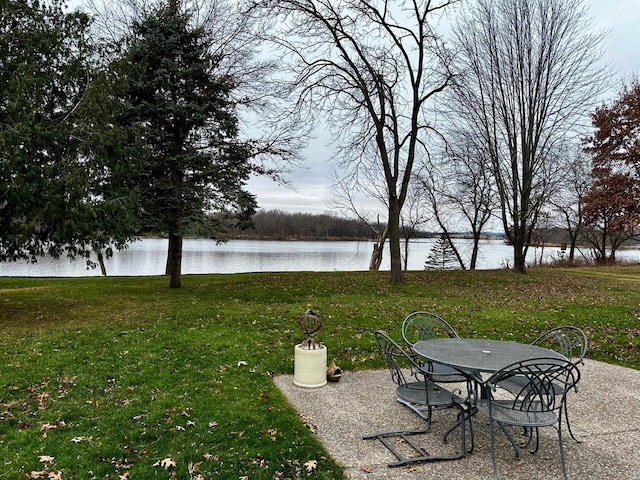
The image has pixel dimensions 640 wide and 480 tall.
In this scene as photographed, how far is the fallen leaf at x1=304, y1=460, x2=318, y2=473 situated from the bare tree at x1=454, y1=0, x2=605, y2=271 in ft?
47.2

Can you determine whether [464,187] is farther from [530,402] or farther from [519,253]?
[530,402]

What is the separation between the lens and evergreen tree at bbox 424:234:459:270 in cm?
2708

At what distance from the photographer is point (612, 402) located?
14.2 ft

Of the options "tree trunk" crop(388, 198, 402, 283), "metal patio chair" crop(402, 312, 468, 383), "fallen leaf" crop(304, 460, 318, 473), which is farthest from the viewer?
"tree trunk" crop(388, 198, 402, 283)

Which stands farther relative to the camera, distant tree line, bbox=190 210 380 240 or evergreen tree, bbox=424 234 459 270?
distant tree line, bbox=190 210 380 240

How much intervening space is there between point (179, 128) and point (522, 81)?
12202 millimetres

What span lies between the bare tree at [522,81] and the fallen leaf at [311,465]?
1439 centimetres

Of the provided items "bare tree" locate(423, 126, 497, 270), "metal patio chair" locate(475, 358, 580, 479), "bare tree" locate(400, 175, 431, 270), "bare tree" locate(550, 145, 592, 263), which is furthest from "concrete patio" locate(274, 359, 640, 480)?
"bare tree" locate(400, 175, 431, 270)

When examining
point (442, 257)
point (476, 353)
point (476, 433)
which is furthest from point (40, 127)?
point (442, 257)

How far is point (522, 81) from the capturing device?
15742 millimetres

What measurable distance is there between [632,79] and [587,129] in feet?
24.4

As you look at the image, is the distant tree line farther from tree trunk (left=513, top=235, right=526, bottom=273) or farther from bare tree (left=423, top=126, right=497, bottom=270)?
tree trunk (left=513, top=235, right=526, bottom=273)

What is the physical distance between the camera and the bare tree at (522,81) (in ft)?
50.0

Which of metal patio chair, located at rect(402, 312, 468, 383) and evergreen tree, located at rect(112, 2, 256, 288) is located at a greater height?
evergreen tree, located at rect(112, 2, 256, 288)
